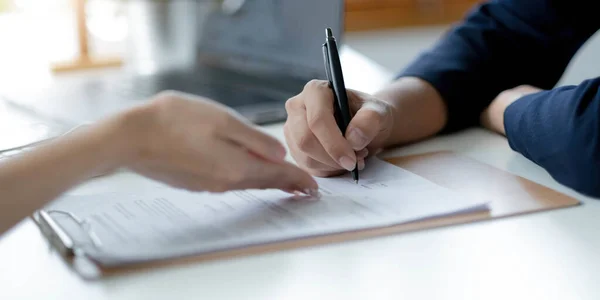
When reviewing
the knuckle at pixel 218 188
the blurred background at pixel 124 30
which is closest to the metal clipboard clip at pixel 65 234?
the knuckle at pixel 218 188

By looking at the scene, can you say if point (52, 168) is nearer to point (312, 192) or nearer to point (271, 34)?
point (312, 192)

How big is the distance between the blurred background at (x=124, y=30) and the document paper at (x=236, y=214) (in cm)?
80

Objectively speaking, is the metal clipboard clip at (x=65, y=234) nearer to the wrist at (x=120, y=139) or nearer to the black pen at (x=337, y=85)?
the wrist at (x=120, y=139)

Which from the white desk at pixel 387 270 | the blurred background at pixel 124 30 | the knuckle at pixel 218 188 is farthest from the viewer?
the blurred background at pixel 124 30

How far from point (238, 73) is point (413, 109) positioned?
1.71ft

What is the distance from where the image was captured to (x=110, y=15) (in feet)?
6.18

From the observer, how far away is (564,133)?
793 millimetres

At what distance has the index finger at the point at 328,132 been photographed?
30.7 inches

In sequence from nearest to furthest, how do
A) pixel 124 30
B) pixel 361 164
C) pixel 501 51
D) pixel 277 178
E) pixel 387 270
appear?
1. pixel 387 270
2. pixel 277 178
3. pixel 361 164
4. pixel 501 51
5. pixel 124 30

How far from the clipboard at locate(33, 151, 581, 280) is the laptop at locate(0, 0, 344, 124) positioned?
1.05ft

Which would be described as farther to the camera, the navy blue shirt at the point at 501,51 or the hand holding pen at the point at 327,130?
the navy blue shirt at the point at 501,51

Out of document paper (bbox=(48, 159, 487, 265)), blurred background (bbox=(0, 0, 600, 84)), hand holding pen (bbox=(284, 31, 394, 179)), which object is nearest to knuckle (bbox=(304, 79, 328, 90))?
hand holding pen (bbox=(284, 31, 394, 179))

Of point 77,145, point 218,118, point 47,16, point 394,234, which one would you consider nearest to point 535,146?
point 394,234

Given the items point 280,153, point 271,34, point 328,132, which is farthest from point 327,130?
point 271,34
